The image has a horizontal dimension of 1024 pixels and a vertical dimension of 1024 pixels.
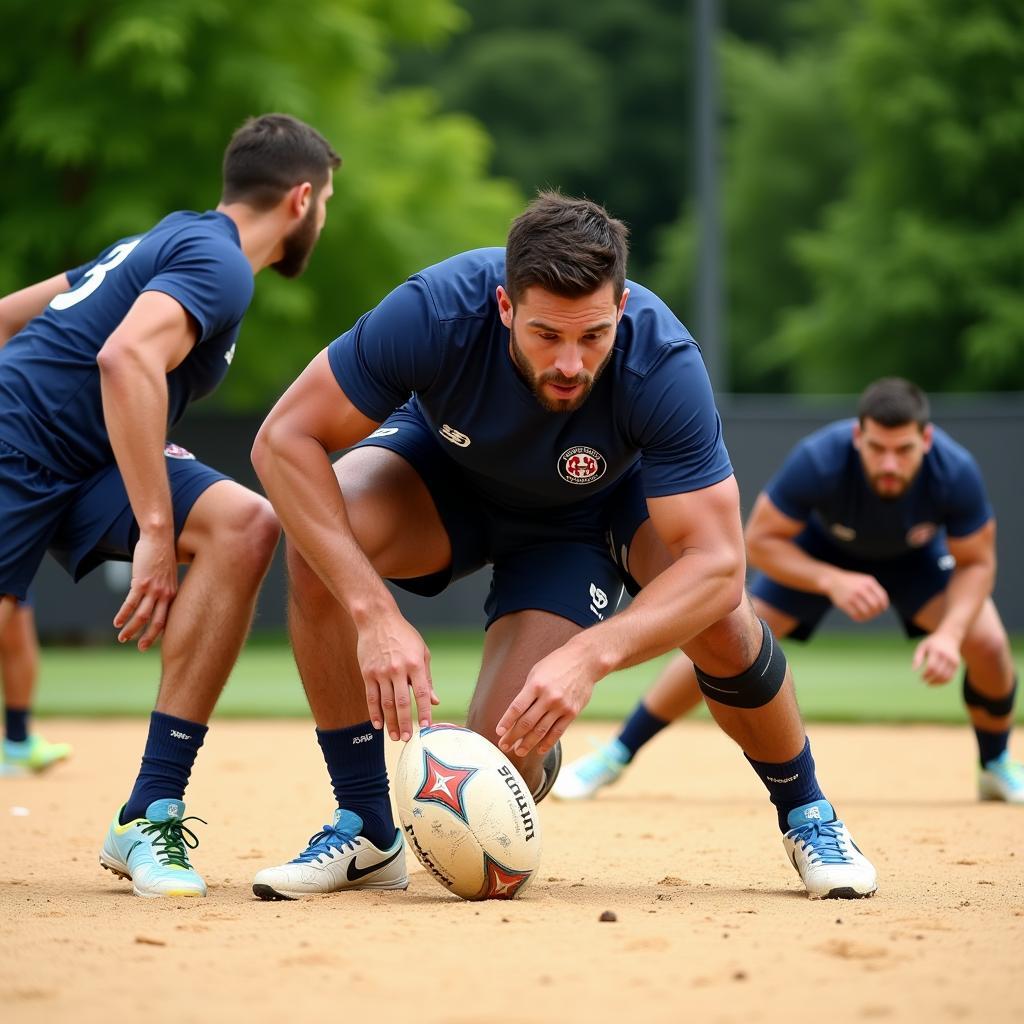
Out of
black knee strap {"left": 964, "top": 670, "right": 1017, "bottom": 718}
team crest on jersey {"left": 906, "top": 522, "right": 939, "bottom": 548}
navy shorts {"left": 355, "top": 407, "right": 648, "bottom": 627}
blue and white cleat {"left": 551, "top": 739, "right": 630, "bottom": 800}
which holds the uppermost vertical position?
navy shorts {"left": 355, "top": 407, "right": 648, "bottom": 627}

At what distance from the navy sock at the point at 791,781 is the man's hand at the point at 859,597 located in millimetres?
2042

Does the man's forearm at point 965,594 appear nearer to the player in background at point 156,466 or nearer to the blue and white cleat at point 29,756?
the player in background at point 156,466

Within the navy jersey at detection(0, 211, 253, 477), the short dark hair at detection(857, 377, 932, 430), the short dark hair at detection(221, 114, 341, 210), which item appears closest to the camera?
the navy jersey at detection(0, 211, 253, 477)

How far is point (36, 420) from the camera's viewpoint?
17.7ft

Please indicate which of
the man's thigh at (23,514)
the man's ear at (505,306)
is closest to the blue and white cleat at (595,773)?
the man's thigh at (23,514)

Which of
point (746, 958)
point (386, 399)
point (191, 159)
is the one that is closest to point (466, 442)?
point (386, 399)

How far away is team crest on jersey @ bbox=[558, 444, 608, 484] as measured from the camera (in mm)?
5004

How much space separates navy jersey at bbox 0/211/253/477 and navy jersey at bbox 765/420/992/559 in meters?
3.65

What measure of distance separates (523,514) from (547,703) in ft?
3.86

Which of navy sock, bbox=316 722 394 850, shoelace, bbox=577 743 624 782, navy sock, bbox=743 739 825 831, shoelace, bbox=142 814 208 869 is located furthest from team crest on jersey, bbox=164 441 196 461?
shoelace, bbox=577 743 624 782

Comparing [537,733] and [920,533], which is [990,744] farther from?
[537,733]

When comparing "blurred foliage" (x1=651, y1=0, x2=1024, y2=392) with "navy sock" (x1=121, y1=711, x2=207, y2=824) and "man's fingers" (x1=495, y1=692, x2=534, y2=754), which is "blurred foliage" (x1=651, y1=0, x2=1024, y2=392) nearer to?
"navy sock" (x1=121, y1=711, x2=207, y2=824)

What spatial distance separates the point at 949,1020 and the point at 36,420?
136 inches

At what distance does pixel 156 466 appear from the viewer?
16.7 feet
